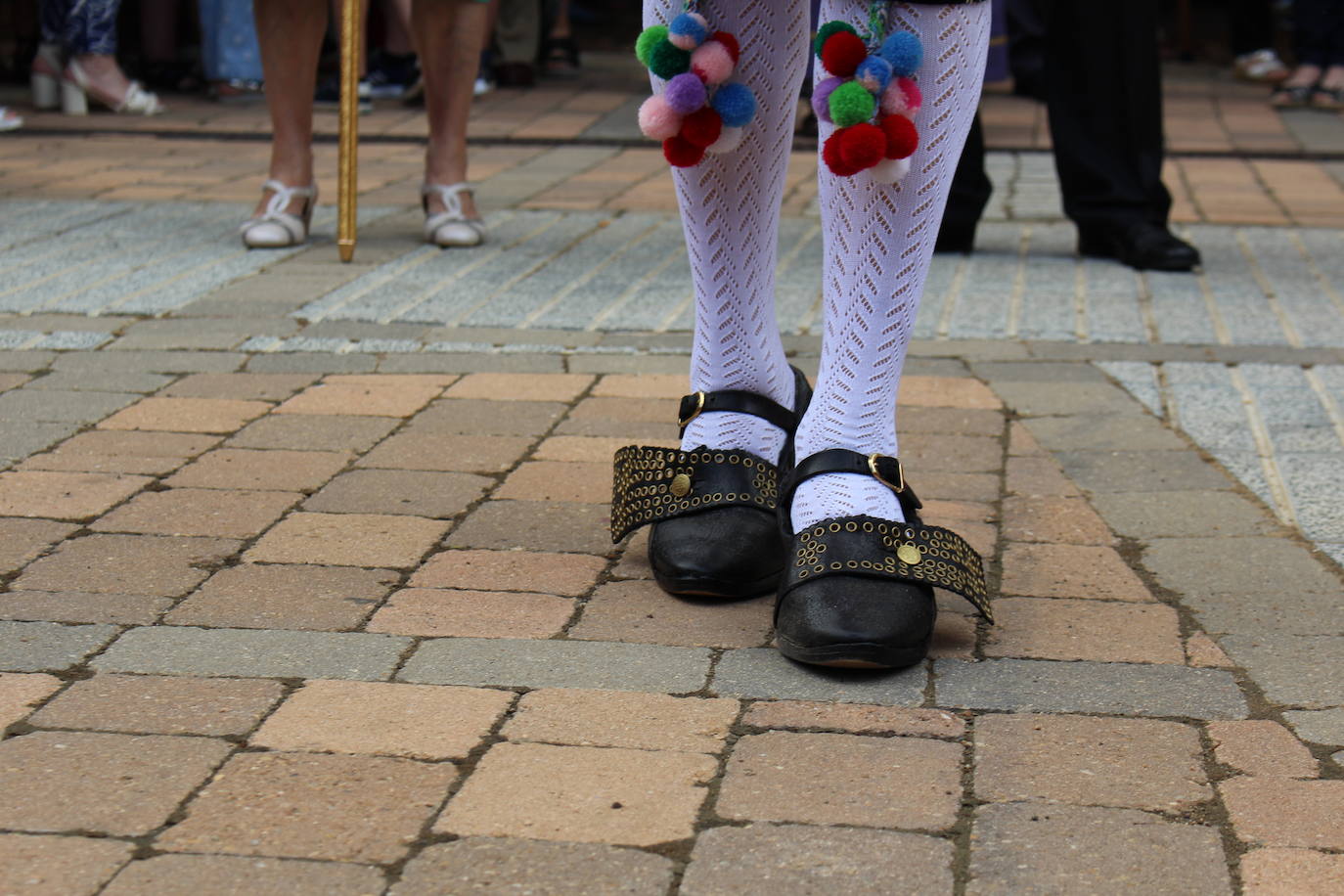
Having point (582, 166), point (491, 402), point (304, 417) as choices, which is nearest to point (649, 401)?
point (491, 402)

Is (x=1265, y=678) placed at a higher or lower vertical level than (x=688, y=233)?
lower

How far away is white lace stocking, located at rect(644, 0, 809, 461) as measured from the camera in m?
1.91

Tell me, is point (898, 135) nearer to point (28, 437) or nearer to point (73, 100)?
point (28, 437)

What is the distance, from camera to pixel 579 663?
1.69 metres

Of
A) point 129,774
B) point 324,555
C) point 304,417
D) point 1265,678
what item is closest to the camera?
point 129,774

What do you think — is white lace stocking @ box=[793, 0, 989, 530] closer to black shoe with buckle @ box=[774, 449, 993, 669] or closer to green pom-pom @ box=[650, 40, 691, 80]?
black shoe with buckle @ box=[774, 449, 993, 669]

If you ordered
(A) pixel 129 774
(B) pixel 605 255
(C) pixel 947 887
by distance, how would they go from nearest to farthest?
(C) pixel 947 887 < (A) pixel 129 774 < (B) pixel 605 255

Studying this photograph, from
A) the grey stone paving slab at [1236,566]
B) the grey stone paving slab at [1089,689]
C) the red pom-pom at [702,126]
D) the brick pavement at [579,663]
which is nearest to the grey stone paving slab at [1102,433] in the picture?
the brick pavement at [579,663]

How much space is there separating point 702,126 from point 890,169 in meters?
0.21

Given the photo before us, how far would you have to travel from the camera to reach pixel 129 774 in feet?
4.67

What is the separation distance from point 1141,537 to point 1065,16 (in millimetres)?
2119

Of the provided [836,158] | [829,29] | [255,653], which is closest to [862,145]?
[836,158]

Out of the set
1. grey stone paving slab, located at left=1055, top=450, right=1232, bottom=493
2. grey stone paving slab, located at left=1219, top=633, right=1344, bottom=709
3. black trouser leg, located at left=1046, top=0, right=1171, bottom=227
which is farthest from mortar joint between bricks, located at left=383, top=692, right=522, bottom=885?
black trouser leg, located at left=1046, top=0, right=1171, bottom=227

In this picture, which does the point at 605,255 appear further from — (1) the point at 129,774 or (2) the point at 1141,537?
(1) the point at 129,774
